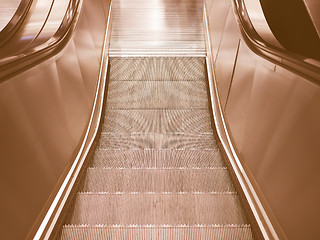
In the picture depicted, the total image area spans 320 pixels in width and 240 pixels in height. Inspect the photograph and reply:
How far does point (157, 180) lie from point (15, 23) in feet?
7.06

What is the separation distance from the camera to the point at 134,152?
3.44 m

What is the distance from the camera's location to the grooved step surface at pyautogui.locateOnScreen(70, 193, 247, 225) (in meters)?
2.54

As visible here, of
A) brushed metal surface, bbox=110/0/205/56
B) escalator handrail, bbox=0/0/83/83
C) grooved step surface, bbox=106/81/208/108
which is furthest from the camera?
brushed metal surface, bbox=110/0/205/56

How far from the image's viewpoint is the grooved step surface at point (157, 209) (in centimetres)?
254

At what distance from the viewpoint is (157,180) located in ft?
9.80

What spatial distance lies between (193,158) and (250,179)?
953mm

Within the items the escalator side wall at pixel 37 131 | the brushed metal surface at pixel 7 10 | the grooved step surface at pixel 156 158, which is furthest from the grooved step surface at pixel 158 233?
the brushed metal surface at pixel 7 10

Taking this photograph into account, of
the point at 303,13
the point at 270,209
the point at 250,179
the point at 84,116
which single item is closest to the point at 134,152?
the point at 84,116

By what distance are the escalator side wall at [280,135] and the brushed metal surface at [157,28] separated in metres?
2.43

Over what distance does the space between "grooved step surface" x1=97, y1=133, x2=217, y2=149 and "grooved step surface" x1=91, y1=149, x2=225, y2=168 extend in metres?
0.25

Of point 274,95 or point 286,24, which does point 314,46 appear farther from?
point 274,95

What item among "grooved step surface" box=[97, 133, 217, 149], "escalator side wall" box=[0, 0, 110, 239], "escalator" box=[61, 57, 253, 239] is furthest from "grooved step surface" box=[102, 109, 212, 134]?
"escalator side wall" box=[0, 0, 110, 239]

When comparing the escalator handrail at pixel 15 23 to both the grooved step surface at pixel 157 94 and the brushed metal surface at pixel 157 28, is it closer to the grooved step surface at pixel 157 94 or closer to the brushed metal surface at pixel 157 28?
the grooved step surface at pixel 157 94

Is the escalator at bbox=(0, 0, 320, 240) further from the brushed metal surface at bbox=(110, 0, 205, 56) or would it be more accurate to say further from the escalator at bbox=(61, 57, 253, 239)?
the brushed metal surface at bbox=(110, 0, 205, 56)
